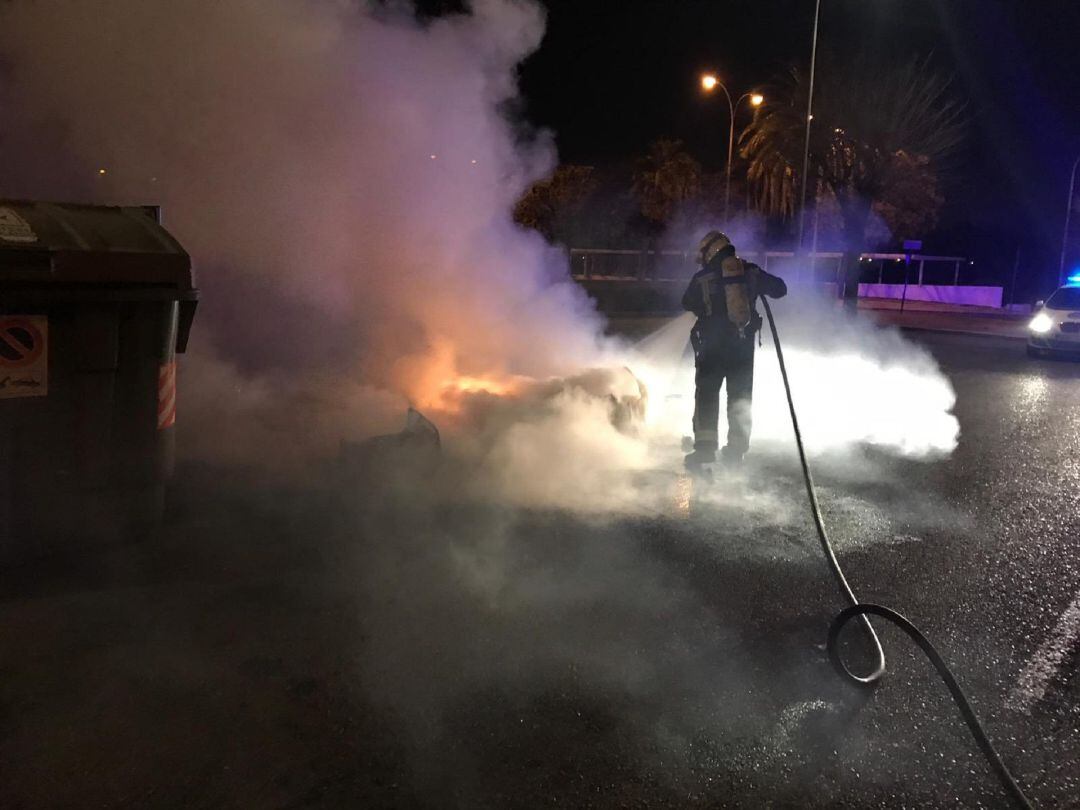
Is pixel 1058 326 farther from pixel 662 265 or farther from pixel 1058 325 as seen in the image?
pixel 662 265

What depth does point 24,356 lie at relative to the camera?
11.5ft

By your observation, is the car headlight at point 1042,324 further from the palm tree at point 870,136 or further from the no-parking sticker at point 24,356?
the no-parking sticker at point 24,356

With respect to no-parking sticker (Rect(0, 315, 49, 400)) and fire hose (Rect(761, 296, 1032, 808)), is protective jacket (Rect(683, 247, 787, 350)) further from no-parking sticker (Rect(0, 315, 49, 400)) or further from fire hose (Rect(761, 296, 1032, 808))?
no-parking sticker (Rect(0, 315, 49, 400))

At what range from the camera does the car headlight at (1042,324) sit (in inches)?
537

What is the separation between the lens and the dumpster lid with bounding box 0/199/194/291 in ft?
11.2

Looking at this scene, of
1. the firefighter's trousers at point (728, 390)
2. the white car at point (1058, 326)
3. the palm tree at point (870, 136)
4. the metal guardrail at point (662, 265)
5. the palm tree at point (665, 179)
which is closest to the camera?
the firefighter's trousers at point (728, 390)

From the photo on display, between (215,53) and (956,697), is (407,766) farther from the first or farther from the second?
(215,53)

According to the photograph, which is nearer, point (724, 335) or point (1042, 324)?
point (724, 335)

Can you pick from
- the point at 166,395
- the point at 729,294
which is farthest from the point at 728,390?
the point at 166,395

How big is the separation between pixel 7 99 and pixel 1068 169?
33.8m

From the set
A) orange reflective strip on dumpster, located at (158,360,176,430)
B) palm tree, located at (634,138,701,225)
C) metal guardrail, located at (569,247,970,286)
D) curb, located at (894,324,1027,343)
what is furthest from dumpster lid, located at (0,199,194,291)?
palm tree, located at (634,138,701,225)

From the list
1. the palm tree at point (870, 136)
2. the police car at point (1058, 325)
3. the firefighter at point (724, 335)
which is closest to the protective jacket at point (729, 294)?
the firefighter at point (724, 335)

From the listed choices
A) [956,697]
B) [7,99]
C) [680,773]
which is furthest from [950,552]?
[7,99]

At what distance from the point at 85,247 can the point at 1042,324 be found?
47.5 ft
